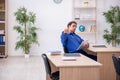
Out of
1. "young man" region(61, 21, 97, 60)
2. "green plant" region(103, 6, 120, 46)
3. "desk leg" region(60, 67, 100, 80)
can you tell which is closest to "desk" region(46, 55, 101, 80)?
"desk leg" region(60, 67, 100, 80)

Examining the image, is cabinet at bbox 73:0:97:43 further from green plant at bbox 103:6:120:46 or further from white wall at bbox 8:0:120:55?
green plant at bbox 103:6:120:46

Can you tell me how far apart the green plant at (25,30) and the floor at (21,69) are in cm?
47

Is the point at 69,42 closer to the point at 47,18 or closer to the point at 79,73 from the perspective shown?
the point at 79,73

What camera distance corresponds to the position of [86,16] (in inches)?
377

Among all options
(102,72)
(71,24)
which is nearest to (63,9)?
(71,24)

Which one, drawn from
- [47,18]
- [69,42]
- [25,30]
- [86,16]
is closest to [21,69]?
[69,42]

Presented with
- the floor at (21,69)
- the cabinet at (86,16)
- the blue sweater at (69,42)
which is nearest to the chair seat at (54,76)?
the blue sweater at (69,42)

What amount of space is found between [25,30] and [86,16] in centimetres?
229

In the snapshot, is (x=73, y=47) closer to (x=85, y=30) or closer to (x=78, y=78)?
(x=78, y=78)

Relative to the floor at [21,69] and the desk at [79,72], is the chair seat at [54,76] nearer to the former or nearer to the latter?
the desk at [79,72]

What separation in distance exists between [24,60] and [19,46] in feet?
2.05

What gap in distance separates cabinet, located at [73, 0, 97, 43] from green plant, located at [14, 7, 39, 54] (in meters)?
1.61

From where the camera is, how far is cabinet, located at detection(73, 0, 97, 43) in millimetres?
9469

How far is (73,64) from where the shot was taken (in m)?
3.55
